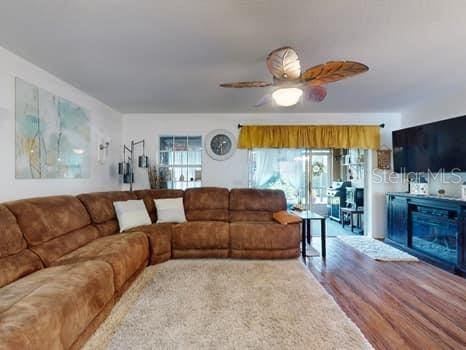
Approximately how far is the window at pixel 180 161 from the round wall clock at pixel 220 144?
201mm

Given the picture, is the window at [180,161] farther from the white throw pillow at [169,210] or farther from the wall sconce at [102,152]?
the white throw pillow at [169,210]

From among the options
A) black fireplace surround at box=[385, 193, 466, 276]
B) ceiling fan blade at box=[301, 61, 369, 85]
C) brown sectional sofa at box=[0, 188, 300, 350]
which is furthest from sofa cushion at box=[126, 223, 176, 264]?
black fireplace surround at box=[385, 193, 466, 276]

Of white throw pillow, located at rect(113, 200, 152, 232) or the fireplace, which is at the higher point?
white throw pillow, located at rect(113, 200, 152, 232)

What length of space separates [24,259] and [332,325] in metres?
2.42

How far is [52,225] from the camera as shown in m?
2.70

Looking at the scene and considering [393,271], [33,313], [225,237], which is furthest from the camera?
[225,237]

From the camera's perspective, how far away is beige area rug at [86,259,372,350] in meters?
2.03

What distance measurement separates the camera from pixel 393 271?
11.8ft

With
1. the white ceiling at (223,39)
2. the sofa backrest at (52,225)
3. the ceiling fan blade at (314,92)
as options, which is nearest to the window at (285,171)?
the white ceiling at (223,39)

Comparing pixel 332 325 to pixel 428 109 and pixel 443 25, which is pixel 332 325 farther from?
pixel 428 109

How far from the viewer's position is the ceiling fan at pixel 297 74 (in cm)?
212

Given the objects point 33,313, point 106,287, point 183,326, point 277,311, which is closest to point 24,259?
point 106,287

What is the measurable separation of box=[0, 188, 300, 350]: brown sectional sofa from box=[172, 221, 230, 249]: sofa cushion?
1 cm

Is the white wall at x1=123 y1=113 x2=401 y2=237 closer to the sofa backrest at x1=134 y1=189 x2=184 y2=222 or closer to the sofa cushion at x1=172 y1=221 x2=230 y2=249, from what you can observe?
the sofa backrest at x1=134 y1=189 x2=184 y2=222
